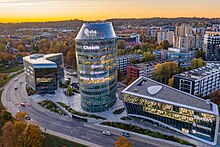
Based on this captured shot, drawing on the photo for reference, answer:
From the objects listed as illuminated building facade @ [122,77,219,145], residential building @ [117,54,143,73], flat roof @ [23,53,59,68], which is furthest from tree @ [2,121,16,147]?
residential building @ [117,54,143,73]

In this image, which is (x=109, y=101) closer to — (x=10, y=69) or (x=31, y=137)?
(x=31, y=137)

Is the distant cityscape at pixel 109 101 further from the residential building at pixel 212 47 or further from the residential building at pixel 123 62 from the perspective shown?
the residential building at pixel 212 47

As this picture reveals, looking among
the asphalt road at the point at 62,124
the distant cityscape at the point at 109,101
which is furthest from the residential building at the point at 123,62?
the asphalt road at the point at 62,124

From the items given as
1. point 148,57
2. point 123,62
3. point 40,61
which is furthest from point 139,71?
point 40,61

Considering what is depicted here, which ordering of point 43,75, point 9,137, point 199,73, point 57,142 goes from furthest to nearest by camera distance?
point 43,75 → point 199,73 → point 57,142 → point 9,137

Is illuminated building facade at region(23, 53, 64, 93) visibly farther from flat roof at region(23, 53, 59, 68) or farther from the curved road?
the curved road

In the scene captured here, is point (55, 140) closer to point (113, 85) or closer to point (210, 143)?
point (113, 85)

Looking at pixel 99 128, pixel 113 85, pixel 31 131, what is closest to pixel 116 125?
pixel 99 128
